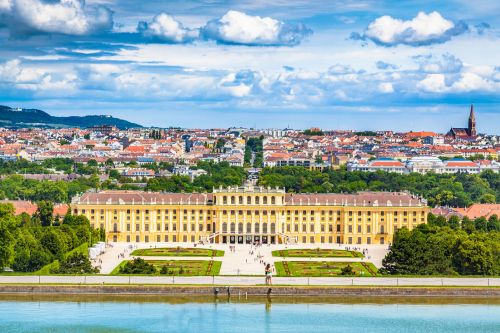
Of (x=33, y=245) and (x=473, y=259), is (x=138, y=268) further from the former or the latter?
(x=473, y=259)

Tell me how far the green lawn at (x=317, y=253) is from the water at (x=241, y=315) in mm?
16728

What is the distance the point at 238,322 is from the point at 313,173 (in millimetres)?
84247

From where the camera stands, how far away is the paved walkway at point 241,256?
63.4m

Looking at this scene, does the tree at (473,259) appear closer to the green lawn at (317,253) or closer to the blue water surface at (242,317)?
the blue water surface at (242,317)

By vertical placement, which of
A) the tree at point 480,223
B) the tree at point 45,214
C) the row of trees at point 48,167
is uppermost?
the row of trees at point 48,167

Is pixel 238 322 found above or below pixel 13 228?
below

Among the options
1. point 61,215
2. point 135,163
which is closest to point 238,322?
point 61,215

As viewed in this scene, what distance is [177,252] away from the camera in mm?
72375

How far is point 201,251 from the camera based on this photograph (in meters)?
73.3

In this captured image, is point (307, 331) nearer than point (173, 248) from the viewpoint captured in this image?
Yes

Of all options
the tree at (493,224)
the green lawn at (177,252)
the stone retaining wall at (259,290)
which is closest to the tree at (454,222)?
the tree at (493,224)

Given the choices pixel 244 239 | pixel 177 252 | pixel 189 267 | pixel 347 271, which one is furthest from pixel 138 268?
pixel 244 239

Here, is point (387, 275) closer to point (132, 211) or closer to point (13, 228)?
point (13, 228)

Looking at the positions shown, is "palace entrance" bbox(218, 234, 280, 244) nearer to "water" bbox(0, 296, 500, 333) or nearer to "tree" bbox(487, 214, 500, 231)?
"tree" bbox(487, 214, 500, 231)
